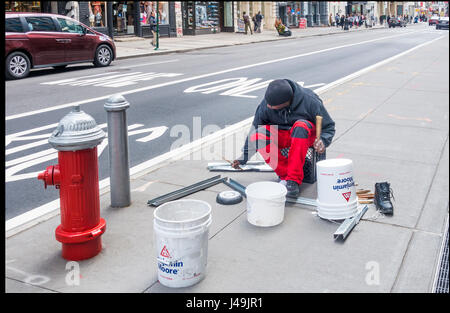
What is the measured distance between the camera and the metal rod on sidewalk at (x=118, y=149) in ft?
14.8

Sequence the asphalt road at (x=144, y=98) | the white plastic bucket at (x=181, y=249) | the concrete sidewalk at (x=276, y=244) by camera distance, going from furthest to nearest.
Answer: the asphalt road at (x=144, y=98) < the concrete sidewalk at (x=276, y=244) < the white plastic bucket at (x=181, y=249)

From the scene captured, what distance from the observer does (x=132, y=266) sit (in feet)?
11.7

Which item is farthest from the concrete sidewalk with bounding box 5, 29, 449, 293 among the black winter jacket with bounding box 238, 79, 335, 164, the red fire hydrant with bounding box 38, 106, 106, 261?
the black winter jacket with bounding box 238, 79, 335, 164

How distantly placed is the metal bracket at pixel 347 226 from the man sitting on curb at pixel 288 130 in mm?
669

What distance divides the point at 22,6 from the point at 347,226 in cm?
2446

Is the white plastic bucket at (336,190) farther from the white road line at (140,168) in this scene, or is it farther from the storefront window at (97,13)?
the storefront window at (97,13)

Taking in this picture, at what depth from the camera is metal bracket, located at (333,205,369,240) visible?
396 cm

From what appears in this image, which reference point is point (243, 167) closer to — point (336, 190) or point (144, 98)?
point (336, 190)

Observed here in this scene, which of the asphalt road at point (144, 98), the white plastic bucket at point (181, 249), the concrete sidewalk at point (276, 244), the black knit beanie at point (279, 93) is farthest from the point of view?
the asphalt road at point (144, 98)

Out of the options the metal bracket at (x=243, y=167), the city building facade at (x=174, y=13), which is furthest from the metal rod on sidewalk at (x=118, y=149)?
the city building facade at (x=174, y=13)

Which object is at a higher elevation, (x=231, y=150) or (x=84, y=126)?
(x=84, y=126)
